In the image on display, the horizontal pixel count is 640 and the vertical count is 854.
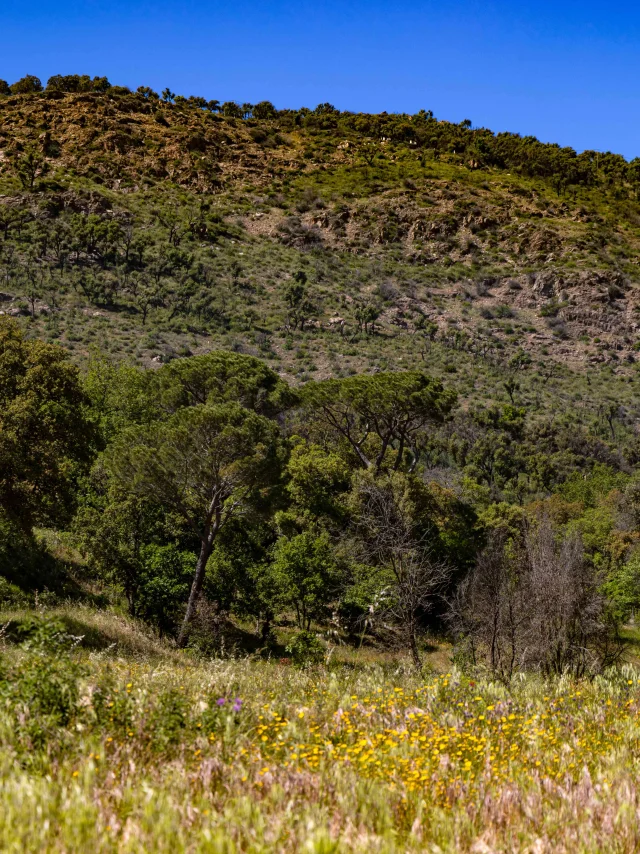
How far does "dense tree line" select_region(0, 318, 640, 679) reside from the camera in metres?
15.7

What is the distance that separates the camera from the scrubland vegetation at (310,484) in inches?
135

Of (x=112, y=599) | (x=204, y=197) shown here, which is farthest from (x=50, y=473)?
(x=204, y=197)

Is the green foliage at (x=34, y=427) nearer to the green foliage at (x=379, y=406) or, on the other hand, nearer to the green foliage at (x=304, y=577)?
the green foliage at (x=304, y=577)

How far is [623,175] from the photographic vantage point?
368ft

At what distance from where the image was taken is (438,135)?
123438 mm

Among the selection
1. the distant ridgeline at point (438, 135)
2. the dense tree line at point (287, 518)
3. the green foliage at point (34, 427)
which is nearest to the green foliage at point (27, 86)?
the distant ridgeline at point (438, 135)

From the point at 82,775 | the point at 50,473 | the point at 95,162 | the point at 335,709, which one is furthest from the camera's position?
the point at 95,162

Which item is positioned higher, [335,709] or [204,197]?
[204,197]

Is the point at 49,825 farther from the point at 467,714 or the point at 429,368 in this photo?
the point at 429,368

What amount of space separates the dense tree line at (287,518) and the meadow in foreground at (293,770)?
5.10 metres

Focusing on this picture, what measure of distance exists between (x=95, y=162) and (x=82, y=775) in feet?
352

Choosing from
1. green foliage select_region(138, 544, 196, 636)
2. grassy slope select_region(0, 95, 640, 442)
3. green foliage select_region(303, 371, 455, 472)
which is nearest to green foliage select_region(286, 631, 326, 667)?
green foliage select_region(138, 544, 196, 636)

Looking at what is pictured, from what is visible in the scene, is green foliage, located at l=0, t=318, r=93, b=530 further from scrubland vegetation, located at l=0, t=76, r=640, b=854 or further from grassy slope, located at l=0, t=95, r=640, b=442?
grassy slope, located at l=0, t=95, r=640, b=442

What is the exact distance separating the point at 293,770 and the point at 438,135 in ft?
442
